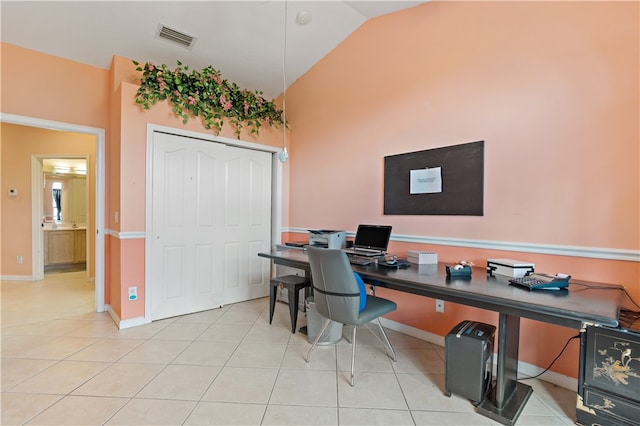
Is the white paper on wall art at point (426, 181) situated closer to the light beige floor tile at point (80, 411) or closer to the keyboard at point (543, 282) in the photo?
the keyboard at point (543, 282)

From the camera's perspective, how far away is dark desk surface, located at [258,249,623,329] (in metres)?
1.33

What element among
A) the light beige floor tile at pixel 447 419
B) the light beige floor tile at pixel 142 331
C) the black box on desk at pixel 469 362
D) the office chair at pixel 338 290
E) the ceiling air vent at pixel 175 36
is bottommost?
the light beige floor tile at pixel 142 331

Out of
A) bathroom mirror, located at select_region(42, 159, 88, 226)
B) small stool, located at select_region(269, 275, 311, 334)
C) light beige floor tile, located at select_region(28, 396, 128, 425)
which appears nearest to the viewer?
light beige floor tile, located at select_region(28, 396, 128, 425)

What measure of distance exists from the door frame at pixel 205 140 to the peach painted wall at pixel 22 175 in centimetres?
262

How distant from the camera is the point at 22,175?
4.73 metres

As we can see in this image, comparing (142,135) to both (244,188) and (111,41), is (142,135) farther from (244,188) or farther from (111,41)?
(244,188)

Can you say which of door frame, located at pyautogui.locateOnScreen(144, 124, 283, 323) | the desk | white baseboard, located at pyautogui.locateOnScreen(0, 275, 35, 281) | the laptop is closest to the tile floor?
the desk

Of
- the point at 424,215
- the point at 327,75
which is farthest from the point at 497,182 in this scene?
the point at 327,75

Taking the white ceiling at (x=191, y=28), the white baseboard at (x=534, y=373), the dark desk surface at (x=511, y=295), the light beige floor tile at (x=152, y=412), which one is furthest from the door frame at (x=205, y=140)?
the white baseboard at (x=534, y=373)

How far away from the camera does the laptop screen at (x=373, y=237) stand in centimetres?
271

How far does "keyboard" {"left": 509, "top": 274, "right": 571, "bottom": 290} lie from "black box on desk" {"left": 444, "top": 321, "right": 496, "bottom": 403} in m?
0.40

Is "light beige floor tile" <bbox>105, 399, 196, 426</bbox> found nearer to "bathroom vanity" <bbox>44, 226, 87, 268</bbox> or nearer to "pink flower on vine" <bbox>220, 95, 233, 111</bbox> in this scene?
"pink flower on vine" <bbox>220, 95, 233, 111</bbox>

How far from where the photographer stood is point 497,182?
228cm

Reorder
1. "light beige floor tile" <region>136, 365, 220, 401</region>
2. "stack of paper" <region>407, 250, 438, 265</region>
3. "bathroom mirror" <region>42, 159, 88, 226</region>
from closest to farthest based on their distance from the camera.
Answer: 1. "light beige floor tile" <region>136, 365, 220, 401</region>
2. "stack of paper" <region>407, 250, 438, 265</region>
3. "bathroom mirror" <region>42, 159, 88, 226</region>
